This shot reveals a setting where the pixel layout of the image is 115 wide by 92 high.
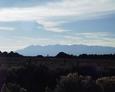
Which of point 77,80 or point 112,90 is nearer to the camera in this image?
point 77,80

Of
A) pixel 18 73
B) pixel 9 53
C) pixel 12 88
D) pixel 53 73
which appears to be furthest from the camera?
pixel 9 53

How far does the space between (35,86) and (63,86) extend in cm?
1485

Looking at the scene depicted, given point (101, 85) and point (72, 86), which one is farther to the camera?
point (101, 85)

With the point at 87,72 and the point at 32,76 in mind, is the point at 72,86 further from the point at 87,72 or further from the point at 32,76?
the point at 87,72

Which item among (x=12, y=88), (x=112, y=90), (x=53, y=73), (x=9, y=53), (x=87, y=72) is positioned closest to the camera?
(x=12, y=88)

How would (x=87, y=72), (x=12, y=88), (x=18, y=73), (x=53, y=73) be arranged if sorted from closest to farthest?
(x=12, y=88) < (x=18, y=73) < (x=53, y=73) < (x=87, y=72)

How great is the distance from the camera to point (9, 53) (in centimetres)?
13850

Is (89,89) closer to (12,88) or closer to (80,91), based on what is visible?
(80,91)

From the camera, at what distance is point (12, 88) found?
38.5 meters

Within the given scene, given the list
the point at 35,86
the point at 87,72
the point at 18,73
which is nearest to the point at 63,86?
the point at 35,86

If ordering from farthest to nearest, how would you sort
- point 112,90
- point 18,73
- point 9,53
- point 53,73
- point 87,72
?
point 9,53 → point 87,72 → point 53,73 → point 18,73 → point 112,90

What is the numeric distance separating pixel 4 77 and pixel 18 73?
8.03ft

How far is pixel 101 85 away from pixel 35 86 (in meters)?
11.3

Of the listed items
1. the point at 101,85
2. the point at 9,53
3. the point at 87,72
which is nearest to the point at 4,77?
the point at 101,85
